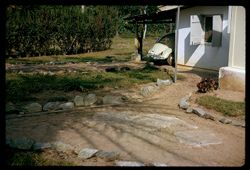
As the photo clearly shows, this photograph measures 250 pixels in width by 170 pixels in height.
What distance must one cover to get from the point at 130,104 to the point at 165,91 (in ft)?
6.77

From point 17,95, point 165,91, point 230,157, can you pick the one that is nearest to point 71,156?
point 230,157

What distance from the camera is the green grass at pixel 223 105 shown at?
7941mm

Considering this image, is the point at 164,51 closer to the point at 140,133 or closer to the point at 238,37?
the point at 238,37

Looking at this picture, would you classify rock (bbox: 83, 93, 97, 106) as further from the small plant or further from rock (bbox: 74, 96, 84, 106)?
the small plant

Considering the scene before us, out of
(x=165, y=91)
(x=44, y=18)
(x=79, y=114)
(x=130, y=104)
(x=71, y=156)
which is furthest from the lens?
(x=44, y=18)

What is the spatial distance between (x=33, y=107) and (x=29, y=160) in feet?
11.5

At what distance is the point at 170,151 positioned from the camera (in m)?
5.51

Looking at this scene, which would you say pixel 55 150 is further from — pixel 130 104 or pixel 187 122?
pixel 130 104

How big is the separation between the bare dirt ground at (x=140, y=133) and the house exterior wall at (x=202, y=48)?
A: 18.6ft

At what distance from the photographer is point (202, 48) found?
51.6ft

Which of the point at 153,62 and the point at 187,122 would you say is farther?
the point at 153,62

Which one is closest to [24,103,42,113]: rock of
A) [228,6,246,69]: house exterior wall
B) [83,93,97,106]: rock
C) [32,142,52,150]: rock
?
[83,93,97,106]: rock

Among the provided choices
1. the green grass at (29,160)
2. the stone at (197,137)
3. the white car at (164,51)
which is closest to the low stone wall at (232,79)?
the stone at (197,137)

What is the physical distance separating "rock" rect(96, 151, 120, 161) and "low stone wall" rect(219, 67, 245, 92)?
20.0 ft
